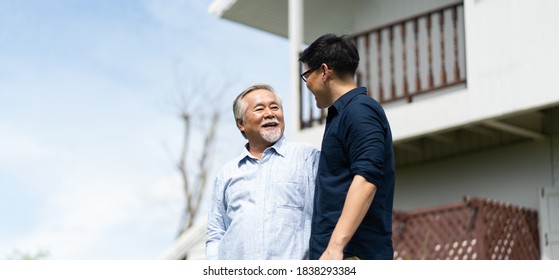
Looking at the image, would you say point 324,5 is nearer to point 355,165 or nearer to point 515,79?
point 515,79

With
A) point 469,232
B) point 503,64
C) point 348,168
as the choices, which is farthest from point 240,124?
point 469,232

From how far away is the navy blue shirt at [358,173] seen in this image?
3.77 metres

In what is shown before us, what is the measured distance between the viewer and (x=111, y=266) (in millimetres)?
4008

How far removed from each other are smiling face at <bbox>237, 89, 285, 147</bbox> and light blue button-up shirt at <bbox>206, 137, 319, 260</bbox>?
5cm

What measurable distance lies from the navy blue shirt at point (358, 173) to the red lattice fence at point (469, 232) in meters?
7.01

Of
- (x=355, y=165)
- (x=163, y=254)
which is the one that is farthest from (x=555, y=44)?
(x=163, y=254)

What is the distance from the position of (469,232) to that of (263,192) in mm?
7246

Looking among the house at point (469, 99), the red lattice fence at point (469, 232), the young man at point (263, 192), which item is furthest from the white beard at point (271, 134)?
the red lattice fence at point (469, 232)

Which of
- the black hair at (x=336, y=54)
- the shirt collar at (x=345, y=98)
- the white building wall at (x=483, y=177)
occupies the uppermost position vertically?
the white building wall at (x=483, y=177)

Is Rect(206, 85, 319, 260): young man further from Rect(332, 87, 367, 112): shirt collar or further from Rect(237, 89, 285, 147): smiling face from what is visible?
Rect(332, 87, 367, 112): shirt collar

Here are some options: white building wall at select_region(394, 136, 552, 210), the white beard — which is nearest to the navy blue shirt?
the white beard

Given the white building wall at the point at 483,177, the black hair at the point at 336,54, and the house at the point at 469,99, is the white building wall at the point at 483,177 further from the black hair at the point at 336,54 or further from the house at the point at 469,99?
the black hair at the point at 336,54

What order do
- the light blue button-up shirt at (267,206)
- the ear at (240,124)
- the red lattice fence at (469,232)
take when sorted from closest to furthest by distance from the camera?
1. the light blue button-up shirt at (267,206)
2. the ear at (240,124)
3. the red lattice fence at (469,232)

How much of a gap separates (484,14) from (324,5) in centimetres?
487
